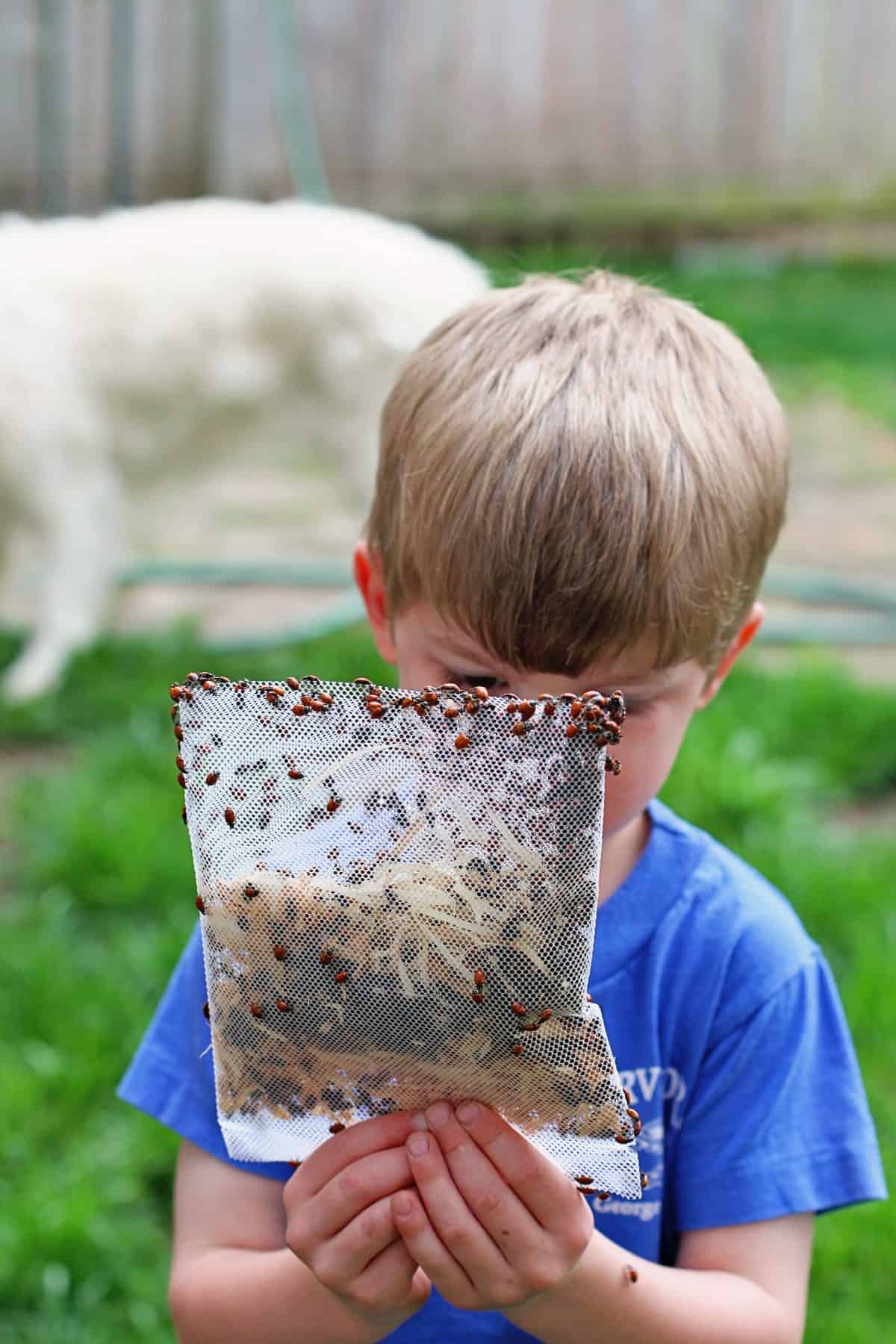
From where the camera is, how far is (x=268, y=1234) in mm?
1419

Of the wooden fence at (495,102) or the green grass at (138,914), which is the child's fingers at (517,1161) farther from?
the wooden fence at (495,102)

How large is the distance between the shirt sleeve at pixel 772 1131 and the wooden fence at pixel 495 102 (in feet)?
24.3

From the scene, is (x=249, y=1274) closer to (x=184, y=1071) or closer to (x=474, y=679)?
(x=184, y=1071)

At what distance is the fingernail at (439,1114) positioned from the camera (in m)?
1.11

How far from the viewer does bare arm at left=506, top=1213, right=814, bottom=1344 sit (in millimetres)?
1250

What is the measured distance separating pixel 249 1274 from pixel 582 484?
0.72 meters

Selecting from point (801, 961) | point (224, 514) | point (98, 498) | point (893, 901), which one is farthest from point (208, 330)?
point (801, 961)

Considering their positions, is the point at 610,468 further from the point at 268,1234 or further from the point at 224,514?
the point at 224,514

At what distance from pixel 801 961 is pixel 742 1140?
6.7 inches

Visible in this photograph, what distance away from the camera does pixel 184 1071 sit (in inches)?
58.6

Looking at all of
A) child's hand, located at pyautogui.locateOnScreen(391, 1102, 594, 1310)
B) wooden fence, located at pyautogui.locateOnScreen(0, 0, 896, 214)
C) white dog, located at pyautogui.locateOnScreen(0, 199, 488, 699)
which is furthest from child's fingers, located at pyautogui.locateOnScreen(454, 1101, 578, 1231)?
wooden fence, located at pyautogui.locateOnScreen(0, 0, 896, 214)

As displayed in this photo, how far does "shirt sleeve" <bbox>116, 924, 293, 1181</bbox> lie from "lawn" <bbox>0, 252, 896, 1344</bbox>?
80 cm

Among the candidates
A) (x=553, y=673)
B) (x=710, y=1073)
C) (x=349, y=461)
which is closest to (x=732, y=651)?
(x=553, y=673)

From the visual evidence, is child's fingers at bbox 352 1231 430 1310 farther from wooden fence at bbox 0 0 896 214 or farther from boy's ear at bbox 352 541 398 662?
wooden fence at bbox 0 0 896 214
